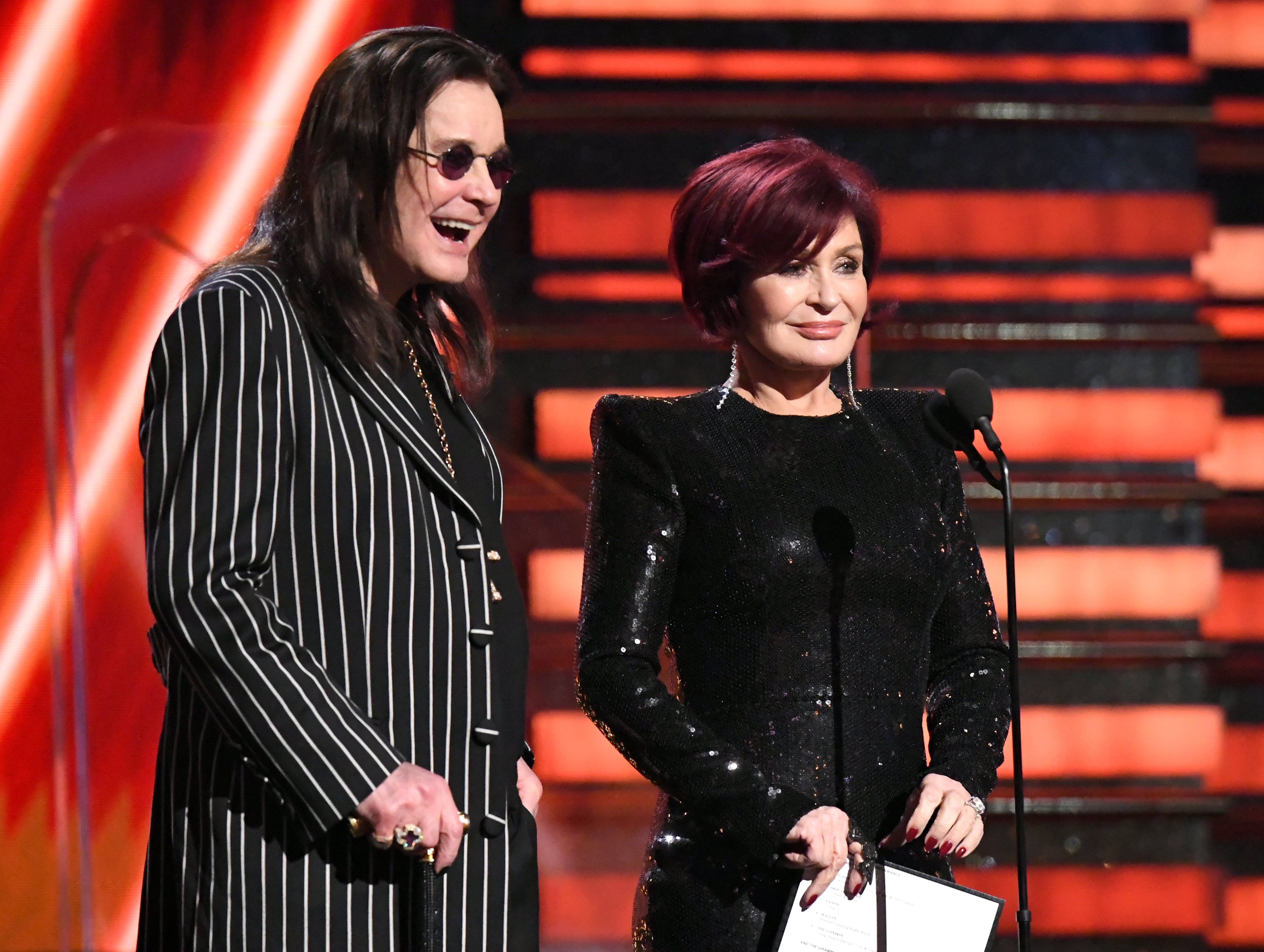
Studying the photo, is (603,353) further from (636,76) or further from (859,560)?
(859,560)

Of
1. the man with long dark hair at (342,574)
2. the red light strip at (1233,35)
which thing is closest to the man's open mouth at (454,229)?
the man with long dark hair at (342,574)

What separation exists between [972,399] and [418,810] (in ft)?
2.63

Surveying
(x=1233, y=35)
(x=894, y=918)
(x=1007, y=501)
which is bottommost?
(x=894, y=918)

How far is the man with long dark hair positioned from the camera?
1.33 meters

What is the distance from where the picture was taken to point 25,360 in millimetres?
2955

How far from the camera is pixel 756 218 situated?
6.30 feet

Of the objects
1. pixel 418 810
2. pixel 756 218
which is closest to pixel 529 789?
pixel 418 810

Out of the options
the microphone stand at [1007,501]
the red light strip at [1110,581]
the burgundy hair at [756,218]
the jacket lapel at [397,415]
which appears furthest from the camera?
the red light strip at [1110,581]

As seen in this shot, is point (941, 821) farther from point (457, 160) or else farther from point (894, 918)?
point (457, 160)

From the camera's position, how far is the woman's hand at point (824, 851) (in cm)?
169

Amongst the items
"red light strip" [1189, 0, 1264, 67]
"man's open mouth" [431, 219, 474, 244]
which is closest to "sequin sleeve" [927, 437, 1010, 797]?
"man's open mouth" [431, 219, 474, 244]

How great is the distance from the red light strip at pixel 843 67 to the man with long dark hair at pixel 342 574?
1844mm

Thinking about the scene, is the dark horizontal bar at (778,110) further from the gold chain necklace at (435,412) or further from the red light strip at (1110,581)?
the gold chain necklace at (435,412)

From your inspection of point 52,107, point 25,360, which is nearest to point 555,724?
point 25,360
